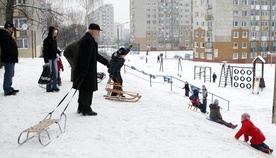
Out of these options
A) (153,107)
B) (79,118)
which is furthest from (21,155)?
(153,107)

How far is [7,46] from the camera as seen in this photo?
865cm

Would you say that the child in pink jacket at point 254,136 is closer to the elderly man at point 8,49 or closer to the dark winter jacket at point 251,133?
the dark winter jacket at point 251,133

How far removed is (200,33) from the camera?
61969mm

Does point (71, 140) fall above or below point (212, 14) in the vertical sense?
below

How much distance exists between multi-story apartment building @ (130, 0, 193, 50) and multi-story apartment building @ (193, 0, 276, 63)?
41016 mm

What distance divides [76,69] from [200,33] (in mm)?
57788

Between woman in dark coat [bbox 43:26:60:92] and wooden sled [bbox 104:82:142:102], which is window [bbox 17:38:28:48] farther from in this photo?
wooden sled [bbox 104:82:142:102]

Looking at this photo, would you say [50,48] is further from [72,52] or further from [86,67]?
[86,67]

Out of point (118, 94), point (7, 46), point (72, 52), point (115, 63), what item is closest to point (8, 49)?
point (7, 46)

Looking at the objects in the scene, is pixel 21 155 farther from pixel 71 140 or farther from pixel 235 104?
pixel 235 104

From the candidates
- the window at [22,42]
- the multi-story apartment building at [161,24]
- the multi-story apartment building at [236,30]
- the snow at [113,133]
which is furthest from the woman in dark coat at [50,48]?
the multi-story apartment building at [161,24]

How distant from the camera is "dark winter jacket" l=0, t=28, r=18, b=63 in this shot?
858cm

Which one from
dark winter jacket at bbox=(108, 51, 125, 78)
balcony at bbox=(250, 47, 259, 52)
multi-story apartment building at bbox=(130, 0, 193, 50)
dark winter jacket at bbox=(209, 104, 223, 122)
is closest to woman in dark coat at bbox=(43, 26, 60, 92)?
dark winter jacket at bbox=(108, 51, 125, 78)

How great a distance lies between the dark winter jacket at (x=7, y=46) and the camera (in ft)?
28.2
